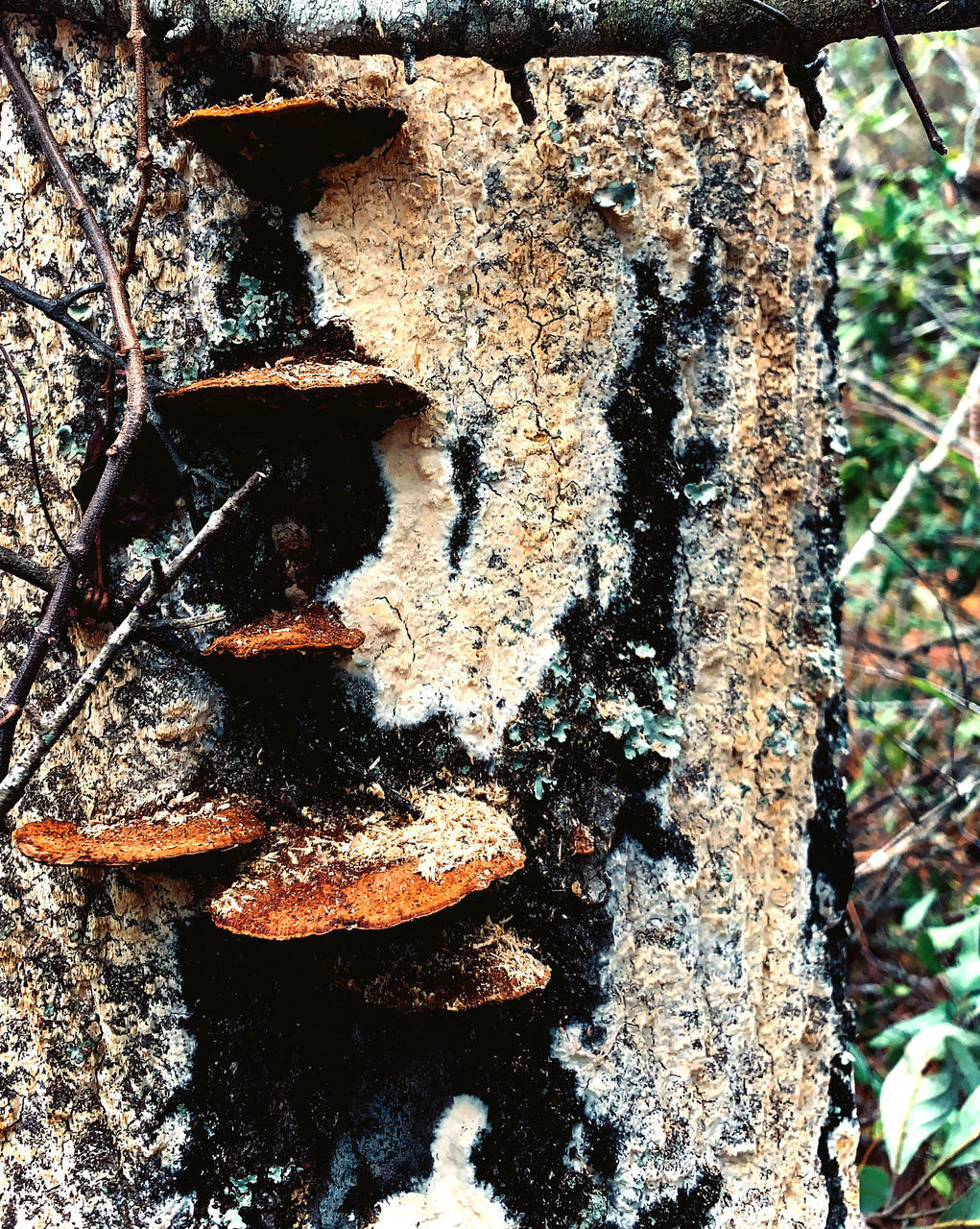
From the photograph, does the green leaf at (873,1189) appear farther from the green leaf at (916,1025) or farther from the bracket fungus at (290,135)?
the bracket fungus at (290,135)

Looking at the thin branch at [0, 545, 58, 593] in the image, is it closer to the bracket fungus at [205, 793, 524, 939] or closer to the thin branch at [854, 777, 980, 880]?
the bracket fungus at [205, 793, 524, 939]

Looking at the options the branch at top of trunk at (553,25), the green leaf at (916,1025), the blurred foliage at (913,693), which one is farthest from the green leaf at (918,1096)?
the branch at top of trunk at (553,25)

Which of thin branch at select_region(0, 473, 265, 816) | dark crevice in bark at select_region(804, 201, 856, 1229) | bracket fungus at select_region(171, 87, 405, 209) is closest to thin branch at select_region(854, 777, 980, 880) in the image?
dark crevice in bark at select_region(804, 201, 856, 1229)

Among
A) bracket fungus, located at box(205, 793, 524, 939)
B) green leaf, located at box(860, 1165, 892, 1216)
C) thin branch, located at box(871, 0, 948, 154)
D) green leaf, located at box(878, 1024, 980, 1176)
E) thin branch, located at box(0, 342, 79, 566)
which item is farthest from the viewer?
green leaf, located at box(860, 1165, 892, 1216)

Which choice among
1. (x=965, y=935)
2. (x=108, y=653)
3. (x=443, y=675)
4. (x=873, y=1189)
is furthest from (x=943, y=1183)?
(x=108, y=653)

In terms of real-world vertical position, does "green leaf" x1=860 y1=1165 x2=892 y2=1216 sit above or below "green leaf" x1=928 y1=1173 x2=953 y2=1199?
above

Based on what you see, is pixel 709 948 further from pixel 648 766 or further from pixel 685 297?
pixel 685 297

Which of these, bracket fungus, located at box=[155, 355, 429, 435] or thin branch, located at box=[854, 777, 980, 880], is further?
thin branch, located at box=[854, 777, 980, 880]

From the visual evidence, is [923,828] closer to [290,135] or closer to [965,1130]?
[965,1130]
